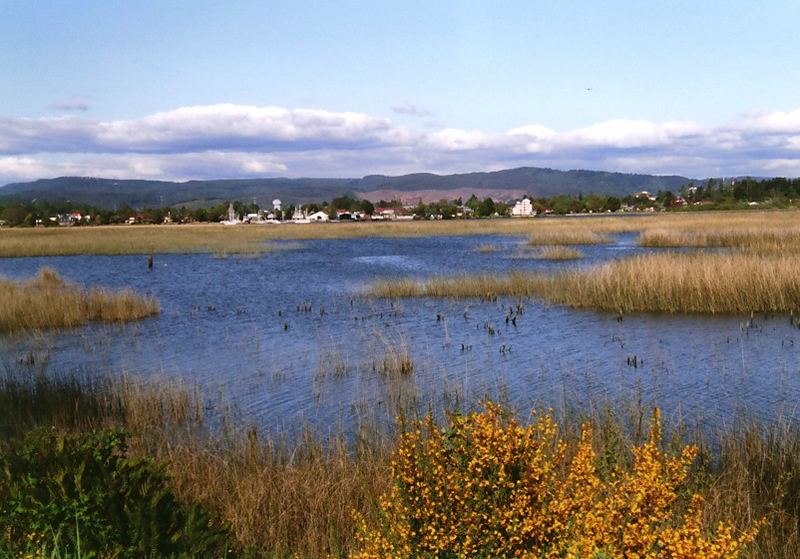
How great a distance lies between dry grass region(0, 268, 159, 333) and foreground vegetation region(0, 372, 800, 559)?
14783 mm

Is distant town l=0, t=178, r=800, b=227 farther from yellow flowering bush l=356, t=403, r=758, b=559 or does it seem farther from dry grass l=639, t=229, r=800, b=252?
yellow flowering bush l=356, t=403, r=758, b=559

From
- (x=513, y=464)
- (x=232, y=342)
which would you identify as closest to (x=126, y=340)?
(x=232, y=342)

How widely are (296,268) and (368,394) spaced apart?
29992mm

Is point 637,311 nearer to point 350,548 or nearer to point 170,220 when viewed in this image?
point 350,548

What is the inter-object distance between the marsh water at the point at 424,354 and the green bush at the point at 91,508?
215 inches

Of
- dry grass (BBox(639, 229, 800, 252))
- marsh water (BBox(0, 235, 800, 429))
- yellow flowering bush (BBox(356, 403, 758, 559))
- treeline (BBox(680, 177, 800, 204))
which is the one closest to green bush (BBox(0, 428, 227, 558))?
yellow flowering bush (BBox(356, 403, 758, 559))

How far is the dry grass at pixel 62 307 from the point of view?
846 inches

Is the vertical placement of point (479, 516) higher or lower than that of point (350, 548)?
higher

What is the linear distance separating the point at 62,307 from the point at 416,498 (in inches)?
802

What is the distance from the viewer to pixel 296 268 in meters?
42.5

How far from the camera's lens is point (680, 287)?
72.8 ft

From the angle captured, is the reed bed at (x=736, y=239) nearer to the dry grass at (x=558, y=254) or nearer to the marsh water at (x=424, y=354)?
the dry grass at (x=558, y=254)

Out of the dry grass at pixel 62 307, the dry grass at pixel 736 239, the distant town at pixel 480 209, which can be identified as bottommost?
the dry grass at pixel 62 307

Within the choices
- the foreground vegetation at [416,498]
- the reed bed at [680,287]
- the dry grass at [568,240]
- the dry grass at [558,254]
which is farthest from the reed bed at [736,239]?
the foreground vegetation at [416,498]
